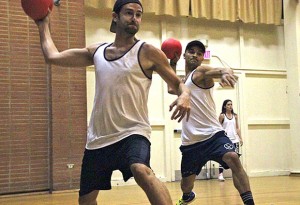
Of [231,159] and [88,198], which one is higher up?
[231,159]

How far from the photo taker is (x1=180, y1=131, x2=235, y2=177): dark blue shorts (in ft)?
15.6

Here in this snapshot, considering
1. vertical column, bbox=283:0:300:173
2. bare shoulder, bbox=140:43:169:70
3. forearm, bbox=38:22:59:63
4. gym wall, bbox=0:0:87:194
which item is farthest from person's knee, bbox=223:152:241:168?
vertical column, bbox=283:0:300:173

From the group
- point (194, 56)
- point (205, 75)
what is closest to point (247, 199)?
point (205, 75)

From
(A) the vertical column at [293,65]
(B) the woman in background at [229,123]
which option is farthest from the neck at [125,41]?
(A) the vertical column at [293,65]

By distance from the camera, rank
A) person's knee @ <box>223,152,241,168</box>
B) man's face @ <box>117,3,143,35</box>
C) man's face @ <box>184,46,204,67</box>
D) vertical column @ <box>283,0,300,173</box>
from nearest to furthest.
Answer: man's face @ <box>117,3,143,35</box>, person's knee @ <box>223,152,241,168</box>, man's face @ <box>184,46,204,67</box>, vertical column @ <box>283,0,300,173</box>

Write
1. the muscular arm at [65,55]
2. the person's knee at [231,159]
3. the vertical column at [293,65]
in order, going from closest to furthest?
1. the muscular arm at [65,55]
2. the person's knee at [231,159]
3. the vertical column at [293,65]

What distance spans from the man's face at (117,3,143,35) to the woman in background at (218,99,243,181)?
22.2ft

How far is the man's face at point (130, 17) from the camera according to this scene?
10.6 ft

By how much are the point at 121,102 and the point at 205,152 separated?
193cm

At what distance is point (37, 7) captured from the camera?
3.49 m

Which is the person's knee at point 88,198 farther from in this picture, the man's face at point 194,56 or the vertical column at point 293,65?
the vertical column at point 293,65

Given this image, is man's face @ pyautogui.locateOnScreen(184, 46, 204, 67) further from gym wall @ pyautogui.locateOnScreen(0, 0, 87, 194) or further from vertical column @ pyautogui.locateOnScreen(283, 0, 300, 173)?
vertical column @ pyautogui.locateOnScreen(283, 0, 300, 173)

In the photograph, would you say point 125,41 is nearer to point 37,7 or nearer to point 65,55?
point 65,55

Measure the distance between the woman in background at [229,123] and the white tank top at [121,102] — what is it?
6.73 m
